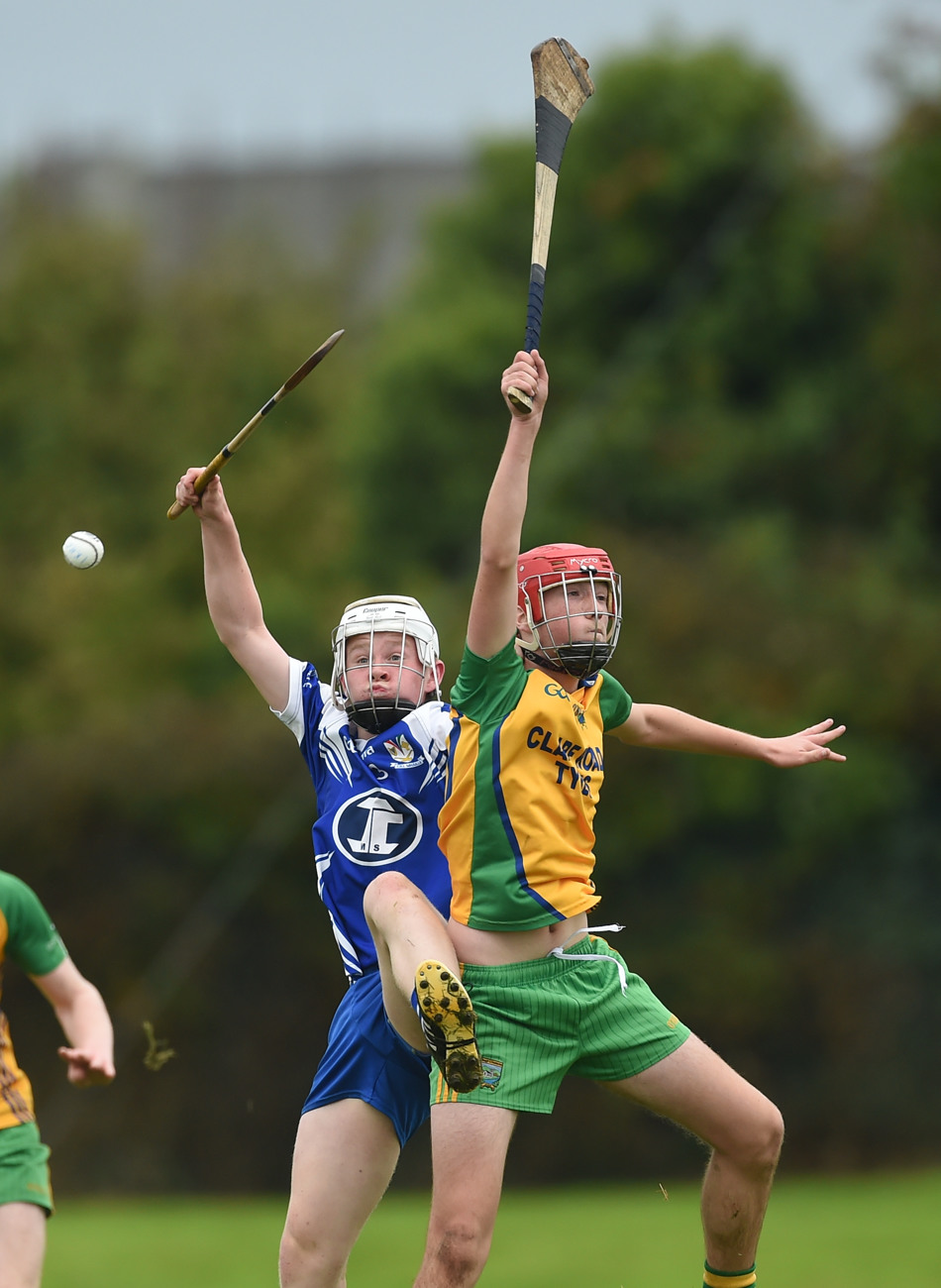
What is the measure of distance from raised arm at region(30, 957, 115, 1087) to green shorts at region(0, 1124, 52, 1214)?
0.74ft

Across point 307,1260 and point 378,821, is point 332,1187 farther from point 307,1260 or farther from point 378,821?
point 378,821

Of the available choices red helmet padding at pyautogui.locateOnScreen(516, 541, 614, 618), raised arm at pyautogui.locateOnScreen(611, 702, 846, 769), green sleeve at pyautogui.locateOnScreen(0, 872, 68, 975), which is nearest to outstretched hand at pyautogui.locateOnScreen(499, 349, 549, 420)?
red helmet padding at pyautogui.locateOnScreen(516, 541, 614, 618)

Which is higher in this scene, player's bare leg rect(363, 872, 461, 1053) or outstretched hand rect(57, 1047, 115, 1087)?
player's bare leg rect(363, 872, 461, 1053)

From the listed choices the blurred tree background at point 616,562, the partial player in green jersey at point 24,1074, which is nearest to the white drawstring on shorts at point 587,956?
the partial player in green jersey at point 24,1074

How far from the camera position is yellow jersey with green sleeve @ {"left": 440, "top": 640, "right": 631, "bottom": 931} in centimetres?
413

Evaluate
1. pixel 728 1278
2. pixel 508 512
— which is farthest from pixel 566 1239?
pixel 508 512

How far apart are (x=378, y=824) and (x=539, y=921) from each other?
55 cm

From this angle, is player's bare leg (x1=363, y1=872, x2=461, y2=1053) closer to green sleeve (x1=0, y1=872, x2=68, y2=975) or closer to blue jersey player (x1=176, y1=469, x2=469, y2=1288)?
blue jersey player (x1=176, y1=469, x2=469, y2=1288)

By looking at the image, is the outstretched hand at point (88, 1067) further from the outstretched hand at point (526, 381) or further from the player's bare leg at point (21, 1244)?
the outstretched hand at point (526, 381)

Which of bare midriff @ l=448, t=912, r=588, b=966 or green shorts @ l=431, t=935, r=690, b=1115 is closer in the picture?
green shorts @ l=431, t=935, r=690, b=1115

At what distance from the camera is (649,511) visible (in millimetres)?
16672

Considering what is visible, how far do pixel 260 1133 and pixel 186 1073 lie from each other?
777 millimetres

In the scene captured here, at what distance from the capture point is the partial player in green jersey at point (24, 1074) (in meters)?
4.28

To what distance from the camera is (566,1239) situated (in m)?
11.3
